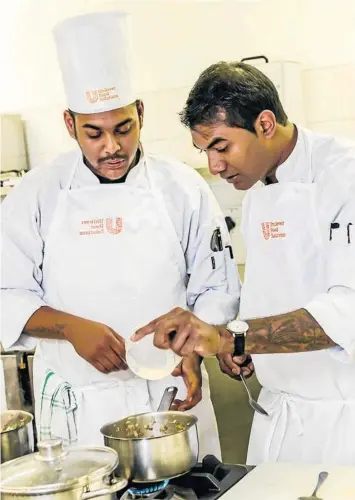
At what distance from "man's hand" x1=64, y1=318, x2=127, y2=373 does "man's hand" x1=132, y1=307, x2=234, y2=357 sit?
33 cm

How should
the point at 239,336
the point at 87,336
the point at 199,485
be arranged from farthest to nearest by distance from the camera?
Answer: the point at 87,336 → the point at 239,336 → the point at 199,485

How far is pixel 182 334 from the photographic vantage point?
1410 mm

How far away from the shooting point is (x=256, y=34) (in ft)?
9.63

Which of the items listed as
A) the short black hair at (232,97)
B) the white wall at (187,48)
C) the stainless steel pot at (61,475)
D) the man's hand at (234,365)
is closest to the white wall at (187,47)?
the white wall at (187,48)

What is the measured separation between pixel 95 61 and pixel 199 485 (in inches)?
44.0

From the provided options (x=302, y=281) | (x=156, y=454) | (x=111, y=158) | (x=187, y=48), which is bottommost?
(x=156, y=454)

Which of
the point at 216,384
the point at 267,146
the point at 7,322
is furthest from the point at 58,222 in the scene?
the point at 216,384

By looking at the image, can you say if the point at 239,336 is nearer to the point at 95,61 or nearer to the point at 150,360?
the point at 150,360

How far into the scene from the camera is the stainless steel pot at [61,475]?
106 centimetres

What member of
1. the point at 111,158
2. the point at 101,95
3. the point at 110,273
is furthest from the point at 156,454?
the point at 101,95

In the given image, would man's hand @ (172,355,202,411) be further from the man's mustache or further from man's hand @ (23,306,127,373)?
the man's mustache

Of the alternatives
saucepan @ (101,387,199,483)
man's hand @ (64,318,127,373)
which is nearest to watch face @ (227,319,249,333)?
saucepan @ (101,387,199,483)

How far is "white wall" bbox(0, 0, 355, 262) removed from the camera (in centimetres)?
282

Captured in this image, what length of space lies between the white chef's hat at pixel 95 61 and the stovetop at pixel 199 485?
95 centimetres
